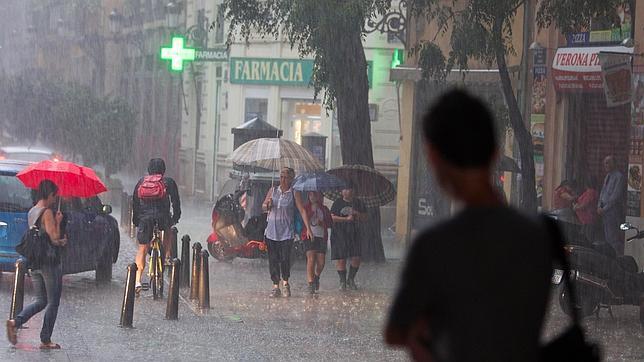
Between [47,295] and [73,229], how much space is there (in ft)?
16.2

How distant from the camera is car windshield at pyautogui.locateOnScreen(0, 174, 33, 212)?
1591cm

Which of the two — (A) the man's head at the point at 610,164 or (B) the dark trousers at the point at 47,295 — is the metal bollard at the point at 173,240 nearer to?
(B) the dark trousers at the point at 47,295

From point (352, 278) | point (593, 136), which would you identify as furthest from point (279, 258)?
point (593, 136)

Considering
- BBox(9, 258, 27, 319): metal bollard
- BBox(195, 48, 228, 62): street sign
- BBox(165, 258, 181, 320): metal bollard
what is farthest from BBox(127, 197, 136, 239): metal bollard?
BBox(9, 258, 27, 319): metal bollard

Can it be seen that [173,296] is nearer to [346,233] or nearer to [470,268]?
[346,233]

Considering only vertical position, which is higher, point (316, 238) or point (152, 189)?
point (152, 189)

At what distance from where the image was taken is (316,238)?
17.0 metres

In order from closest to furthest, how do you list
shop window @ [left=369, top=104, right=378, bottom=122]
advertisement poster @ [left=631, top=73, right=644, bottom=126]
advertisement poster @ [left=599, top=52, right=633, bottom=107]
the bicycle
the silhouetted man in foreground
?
the silhouetted man in foreground < the bicycle < advertisement poster @ [left=599, top=52, right=633, bottom=107] < advertisement poster @ [left=631, top=73, right=644, bottom=126] < shop window @ [left=369, top=104, right=378, bottom=122]

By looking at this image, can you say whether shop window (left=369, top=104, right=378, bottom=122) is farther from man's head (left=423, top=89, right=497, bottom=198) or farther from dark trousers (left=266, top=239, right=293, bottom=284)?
man's head (left=423, top=89, right=497, bottom=198)

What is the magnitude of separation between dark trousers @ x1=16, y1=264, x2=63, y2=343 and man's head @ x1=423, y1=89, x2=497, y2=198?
28.3 ft

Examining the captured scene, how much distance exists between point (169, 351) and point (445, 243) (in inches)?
344

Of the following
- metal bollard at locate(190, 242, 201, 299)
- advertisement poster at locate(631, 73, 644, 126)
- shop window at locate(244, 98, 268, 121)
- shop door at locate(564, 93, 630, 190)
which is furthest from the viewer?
shop window at locate(244, 98, 268, 121)

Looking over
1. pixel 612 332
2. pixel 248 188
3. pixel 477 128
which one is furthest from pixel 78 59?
pixel 477 128

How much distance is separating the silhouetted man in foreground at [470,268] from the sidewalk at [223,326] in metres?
8.14
